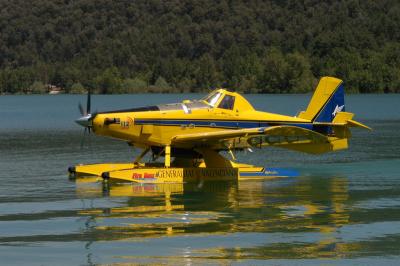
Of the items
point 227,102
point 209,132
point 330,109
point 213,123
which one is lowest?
point 209,132

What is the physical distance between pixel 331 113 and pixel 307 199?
14.9 feet

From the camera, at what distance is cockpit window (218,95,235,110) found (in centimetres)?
2187

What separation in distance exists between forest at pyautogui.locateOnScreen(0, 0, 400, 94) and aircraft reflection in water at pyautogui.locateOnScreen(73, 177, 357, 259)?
9644cm

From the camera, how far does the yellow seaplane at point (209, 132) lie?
21000 mm

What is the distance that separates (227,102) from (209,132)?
849mm

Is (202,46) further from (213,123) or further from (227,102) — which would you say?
(213,123)

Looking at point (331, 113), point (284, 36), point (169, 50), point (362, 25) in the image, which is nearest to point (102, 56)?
point (169, 50)

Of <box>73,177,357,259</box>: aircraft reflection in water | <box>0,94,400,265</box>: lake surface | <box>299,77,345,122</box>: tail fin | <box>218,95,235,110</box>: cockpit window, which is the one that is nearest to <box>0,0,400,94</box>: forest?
<box>299,77,345,122</box>: tail fin

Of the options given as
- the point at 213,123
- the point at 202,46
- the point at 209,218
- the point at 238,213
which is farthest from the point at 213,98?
the point at 202,46

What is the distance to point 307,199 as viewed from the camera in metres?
18.7

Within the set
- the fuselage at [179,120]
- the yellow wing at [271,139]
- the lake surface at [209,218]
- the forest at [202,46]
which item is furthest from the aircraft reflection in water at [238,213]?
the forest at [202,46]

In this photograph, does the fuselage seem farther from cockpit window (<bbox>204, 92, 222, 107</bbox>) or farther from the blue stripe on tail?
the blue stripe on tail

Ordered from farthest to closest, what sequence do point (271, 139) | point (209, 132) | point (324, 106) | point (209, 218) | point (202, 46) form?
point (202, 46)
point (324, 106)
point (271, 139)
point (209, 132)
point (209, 218)

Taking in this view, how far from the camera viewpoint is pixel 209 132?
2148 centimetres
